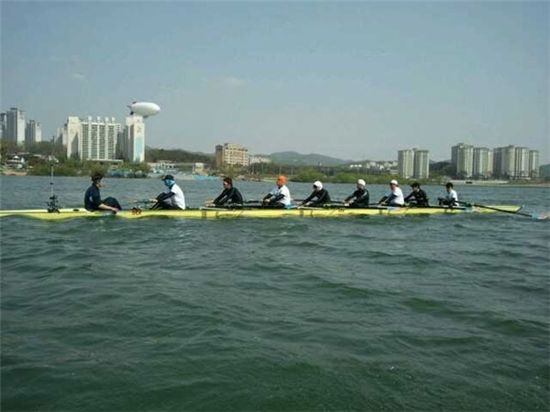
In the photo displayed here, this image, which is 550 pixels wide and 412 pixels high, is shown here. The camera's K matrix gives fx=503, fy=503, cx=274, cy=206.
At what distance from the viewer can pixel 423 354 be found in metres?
5.89

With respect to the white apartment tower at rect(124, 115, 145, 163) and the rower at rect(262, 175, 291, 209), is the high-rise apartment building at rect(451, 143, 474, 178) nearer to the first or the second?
the white apartment tower at rect(124, 115, 145, 163)

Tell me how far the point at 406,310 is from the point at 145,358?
4.08m

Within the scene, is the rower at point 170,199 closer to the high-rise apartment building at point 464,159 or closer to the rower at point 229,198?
the rower at point 229,198

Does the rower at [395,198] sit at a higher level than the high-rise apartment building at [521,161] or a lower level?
lower

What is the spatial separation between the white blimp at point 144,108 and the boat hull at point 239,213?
25.2ft

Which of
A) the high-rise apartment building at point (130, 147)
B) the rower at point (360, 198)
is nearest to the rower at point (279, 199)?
the rower at point (360, 198)

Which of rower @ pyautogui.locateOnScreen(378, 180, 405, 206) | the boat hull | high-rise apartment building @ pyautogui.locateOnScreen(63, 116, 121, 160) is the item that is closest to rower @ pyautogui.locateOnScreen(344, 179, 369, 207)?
the boat hull

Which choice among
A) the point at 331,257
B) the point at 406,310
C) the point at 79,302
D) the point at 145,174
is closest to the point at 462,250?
the point at 331,257

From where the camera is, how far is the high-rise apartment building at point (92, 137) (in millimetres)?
114394

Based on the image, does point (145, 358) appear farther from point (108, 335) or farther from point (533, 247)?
point (533, 247)

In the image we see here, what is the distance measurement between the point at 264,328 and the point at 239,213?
1181cm

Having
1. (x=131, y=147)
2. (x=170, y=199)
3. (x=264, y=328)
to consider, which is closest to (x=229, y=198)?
(x=170, y=199)

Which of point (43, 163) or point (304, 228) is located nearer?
point (304, 228)

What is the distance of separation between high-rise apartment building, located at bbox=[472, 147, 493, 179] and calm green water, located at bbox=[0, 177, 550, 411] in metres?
148
